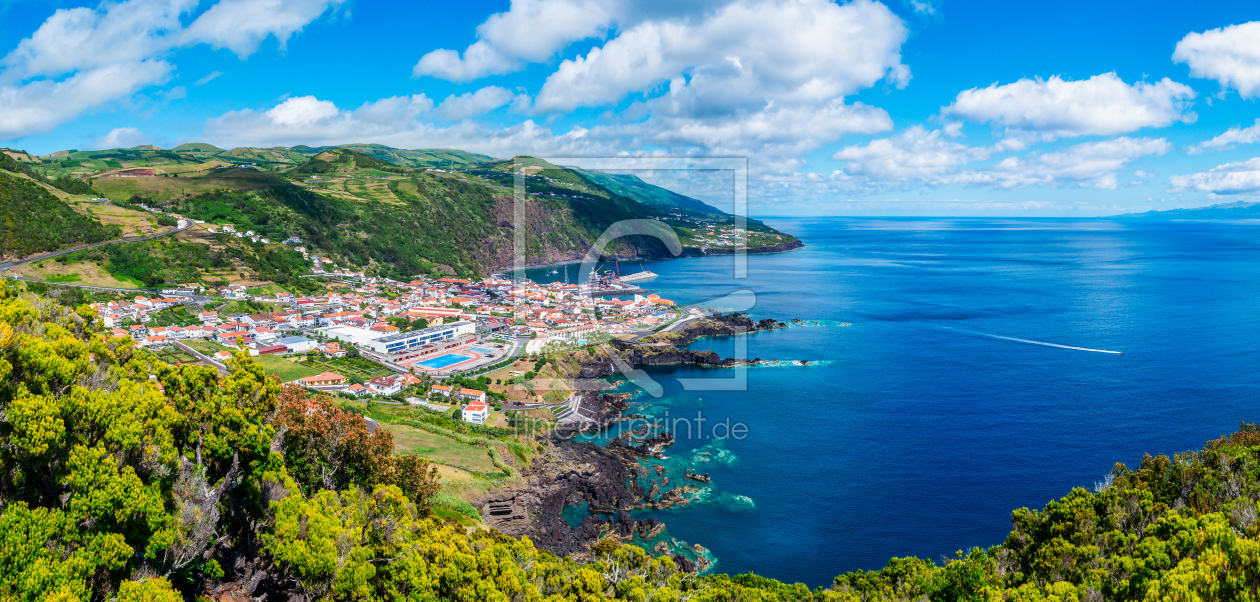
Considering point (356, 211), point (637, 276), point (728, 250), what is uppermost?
point (356, 211)

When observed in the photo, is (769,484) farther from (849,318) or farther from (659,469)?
(849,318)

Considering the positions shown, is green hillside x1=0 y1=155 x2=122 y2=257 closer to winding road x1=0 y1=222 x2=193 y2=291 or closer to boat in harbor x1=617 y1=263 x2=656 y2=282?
winding road x1=0 y1=222 x2=193 y2=291

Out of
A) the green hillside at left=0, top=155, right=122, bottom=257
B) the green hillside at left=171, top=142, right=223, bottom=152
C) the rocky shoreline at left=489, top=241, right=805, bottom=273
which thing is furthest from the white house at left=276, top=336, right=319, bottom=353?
the green hillside at left=171, top=142, right=223, bottom=152

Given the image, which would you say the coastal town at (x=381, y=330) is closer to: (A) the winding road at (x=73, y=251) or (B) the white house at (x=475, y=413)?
(B) the white house at (x=475, y=413)

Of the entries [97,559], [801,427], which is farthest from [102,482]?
[801,427]

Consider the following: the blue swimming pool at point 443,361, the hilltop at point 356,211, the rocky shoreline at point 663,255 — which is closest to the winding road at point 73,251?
the hilltop at point 356,211

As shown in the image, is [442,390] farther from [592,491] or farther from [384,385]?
[592,491]

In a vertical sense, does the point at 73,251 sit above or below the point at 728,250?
below

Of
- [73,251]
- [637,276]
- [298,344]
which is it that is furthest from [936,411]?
[73,251]
